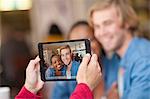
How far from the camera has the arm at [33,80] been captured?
1401mm

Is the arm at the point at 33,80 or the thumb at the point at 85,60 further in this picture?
the arm at the point at 33,80

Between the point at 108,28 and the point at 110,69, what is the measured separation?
290 millimetres

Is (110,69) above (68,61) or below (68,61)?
below

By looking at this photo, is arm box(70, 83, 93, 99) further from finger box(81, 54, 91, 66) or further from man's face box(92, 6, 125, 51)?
man's face box(92, 6, 125, 51)

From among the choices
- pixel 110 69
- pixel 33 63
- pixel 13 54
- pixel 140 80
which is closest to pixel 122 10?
pixel 110 69

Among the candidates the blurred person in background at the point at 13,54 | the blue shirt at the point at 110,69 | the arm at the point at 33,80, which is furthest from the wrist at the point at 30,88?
the blurred person in background at the point at 13,54

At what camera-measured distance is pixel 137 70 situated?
185 cm

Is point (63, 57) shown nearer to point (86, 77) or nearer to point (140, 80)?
point (86, 77)

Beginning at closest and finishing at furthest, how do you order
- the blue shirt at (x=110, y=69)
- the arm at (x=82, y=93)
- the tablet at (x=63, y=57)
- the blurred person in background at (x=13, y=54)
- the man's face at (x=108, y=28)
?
the arm at (x=82, y=93) → the tablet at (x=63, y=57) → the man's face at (x=108, y=28) → the blue shirt at (x=110, y=69) → the blurred person in background at (x=13, y=54)

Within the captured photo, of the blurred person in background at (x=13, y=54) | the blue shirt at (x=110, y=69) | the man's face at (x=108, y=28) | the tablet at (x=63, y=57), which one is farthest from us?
the blurred person in background at (x=13, y=54)

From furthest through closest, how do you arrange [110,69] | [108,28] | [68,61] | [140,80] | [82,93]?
[110,69] → [108,28] → [140,80] → [68,61] → [82,93]

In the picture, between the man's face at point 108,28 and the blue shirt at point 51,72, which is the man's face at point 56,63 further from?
the man's face at point 108,28

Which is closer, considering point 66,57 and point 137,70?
point 66,57

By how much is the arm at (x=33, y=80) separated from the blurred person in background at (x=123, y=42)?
50cm
